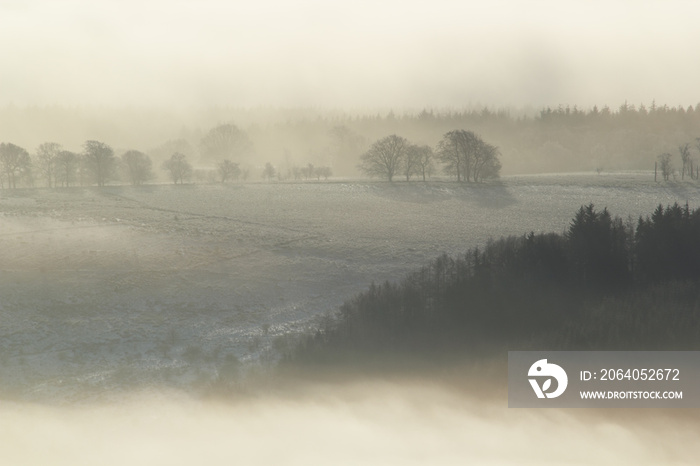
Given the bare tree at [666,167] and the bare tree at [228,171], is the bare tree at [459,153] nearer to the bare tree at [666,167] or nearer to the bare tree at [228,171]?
the bare tree at [666,167]

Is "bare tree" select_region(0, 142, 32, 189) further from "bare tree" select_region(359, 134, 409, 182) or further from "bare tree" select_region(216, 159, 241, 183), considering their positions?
"bare tree" select_region(359, 134, 409, 182)

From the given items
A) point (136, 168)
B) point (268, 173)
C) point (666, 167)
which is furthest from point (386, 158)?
point (666, 167)

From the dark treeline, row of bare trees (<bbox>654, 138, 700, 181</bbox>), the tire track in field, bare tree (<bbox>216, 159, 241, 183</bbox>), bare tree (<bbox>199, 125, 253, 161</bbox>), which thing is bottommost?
the dark treeline

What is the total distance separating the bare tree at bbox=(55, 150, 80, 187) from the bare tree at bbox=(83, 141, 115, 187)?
1124 millimetres

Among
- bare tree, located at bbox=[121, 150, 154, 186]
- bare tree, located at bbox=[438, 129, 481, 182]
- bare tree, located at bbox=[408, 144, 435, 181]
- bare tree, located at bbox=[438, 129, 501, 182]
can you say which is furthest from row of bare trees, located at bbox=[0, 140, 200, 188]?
bare tree, located at bbox=[438, 129, 501, 182]

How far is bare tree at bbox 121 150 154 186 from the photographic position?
188ft

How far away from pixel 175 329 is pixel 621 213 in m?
38.9

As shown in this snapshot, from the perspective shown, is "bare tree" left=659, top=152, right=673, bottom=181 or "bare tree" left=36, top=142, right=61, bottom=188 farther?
"bare tree" left=659, top=152, right=673, bottom=181

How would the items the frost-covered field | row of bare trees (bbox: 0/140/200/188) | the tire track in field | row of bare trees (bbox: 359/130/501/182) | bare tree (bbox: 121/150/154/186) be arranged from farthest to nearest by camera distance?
1. row of bare trees (bbox: 359/130/501/182)
2. bare tree (bbox: 121/150/154/186)
3. row of bare trees (bbox: 0/140/200/188)
4. the tire track in field
5. the frost-covered field

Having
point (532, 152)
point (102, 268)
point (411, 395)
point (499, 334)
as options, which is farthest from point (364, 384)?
point (532, 152)

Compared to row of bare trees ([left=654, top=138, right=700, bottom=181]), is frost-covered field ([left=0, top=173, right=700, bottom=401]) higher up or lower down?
lower down

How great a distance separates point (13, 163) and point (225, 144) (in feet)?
144

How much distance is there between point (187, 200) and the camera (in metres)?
52.6

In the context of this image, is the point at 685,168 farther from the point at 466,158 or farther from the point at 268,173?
the point at 268,173
